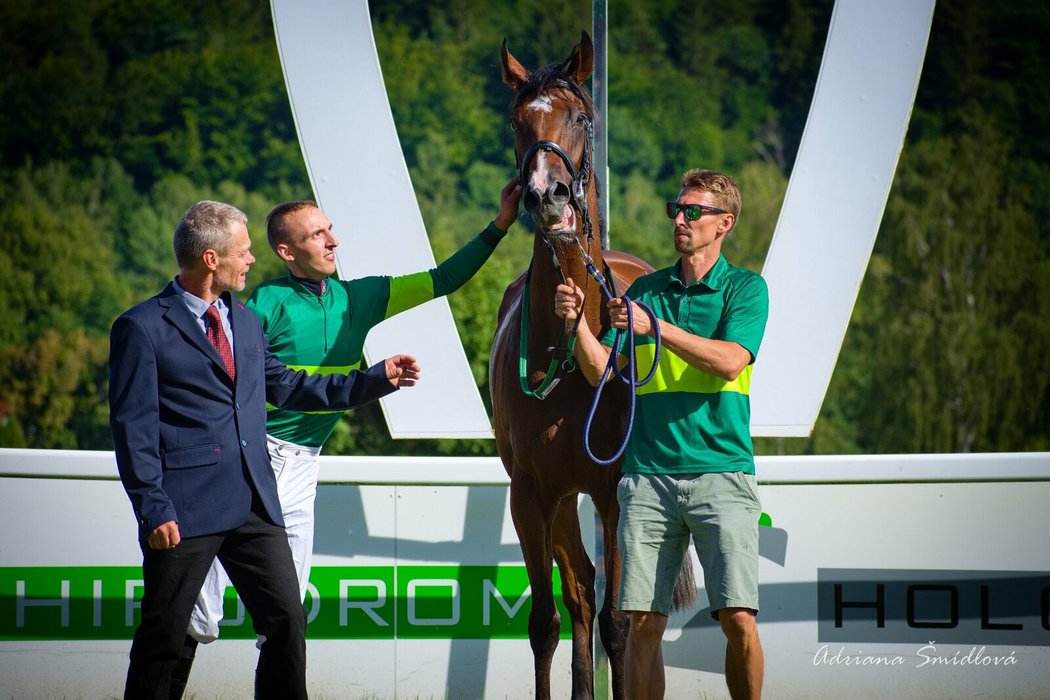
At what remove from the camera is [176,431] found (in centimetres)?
309

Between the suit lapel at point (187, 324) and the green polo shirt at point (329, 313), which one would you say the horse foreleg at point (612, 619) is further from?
the suit lapel at point (187, 324)

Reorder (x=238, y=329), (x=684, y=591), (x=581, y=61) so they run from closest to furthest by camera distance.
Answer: (x=238, y=329) < (x=581, y=61) < (x=684, y=591)

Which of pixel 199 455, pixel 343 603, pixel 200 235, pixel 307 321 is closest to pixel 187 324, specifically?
pixel 200 235

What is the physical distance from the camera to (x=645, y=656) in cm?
341

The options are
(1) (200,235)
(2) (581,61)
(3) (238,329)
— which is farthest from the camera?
(2) (581,61)

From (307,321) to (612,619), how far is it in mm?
1502

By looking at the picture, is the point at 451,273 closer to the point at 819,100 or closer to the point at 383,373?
the point at 383,373

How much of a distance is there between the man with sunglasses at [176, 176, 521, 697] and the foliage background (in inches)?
292

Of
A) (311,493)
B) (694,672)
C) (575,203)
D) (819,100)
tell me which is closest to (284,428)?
(311,493)

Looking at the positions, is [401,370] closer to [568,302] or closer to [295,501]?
[568,302]

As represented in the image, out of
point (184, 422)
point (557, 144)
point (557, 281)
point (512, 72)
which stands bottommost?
point (184, 422)

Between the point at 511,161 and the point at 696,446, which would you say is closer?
the point at 696,446

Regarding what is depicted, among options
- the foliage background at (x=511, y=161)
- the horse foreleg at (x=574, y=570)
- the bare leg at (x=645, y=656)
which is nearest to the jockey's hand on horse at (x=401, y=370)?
the bare leg at (x=645, y=656)

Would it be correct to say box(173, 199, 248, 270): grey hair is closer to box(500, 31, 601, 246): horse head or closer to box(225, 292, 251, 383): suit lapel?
box(225, 292, 251, 383): suit lapel
